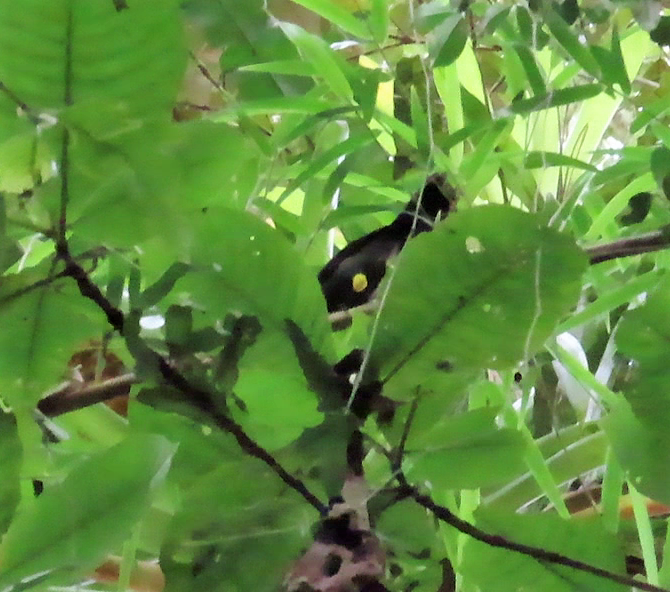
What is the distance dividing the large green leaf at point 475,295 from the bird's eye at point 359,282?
0.08 metres

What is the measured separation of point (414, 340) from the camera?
0.78 feet

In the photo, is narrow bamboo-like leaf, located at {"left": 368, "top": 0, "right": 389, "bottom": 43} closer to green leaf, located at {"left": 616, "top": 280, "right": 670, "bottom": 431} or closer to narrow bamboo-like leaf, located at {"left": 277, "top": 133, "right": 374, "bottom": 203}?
narrow bamboo-like leaf, located at {"left": 277, "top": 133, "right": 374, "bottom": 203}

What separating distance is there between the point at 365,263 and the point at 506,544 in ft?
0.43

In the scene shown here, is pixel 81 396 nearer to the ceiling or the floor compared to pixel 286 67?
nearer to the floor

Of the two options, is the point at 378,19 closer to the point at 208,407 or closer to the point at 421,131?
the point at 421,131

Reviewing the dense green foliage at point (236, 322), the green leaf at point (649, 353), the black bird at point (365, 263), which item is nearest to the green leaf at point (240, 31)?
the dense green foliage at point (236, 322)

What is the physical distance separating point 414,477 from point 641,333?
10 cm

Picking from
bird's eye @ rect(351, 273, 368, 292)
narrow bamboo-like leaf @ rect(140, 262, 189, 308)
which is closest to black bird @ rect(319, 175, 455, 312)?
bird's eye @ rect(351, 273, 368, 292)

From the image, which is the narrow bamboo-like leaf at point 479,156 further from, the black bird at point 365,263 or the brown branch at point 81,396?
the brown branch at point 81,396

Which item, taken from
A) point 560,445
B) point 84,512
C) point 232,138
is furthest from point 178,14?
point 560,445

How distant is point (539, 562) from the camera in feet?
0.87

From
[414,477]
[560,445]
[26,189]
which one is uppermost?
[26,189]

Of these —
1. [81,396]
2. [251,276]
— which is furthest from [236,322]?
[81,396]

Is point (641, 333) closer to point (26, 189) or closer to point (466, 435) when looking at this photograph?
point (466, 435)
